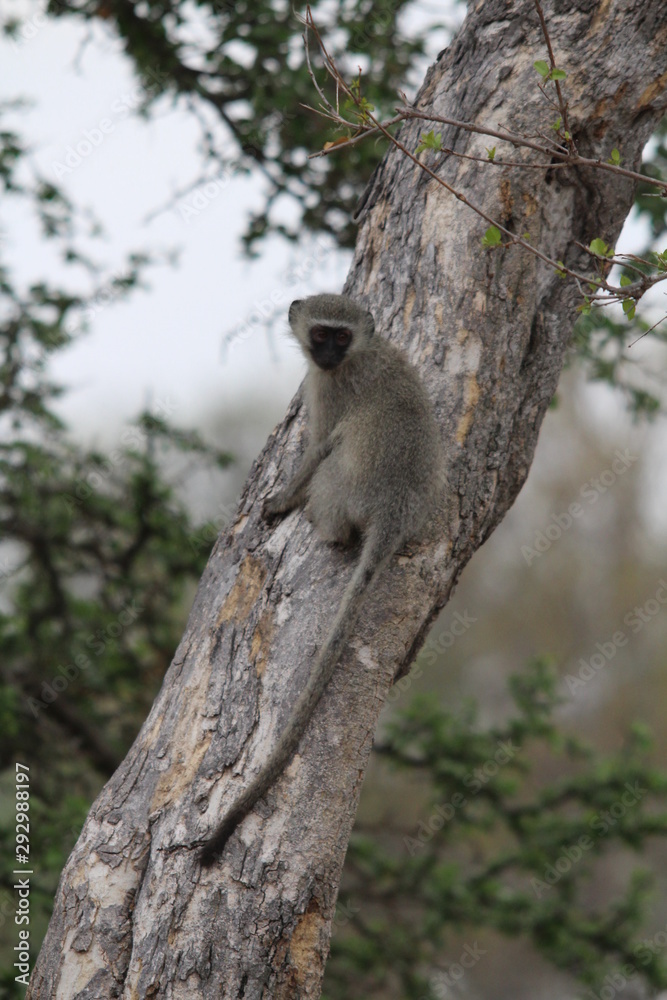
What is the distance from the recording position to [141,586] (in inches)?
253

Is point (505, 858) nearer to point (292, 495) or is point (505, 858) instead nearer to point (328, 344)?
point (292, 495)

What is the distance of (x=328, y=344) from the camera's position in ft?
14.2

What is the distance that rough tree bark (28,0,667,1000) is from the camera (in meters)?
2.94

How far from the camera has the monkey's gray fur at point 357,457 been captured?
338cm

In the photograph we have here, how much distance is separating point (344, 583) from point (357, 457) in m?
0.74

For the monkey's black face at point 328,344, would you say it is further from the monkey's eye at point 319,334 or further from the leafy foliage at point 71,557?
the leafy foliage at point 71,557

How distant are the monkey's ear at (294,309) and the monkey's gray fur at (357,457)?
318 mm

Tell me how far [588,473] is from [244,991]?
2010 centimetres

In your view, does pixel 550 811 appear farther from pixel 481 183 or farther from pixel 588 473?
pixel 588 473
